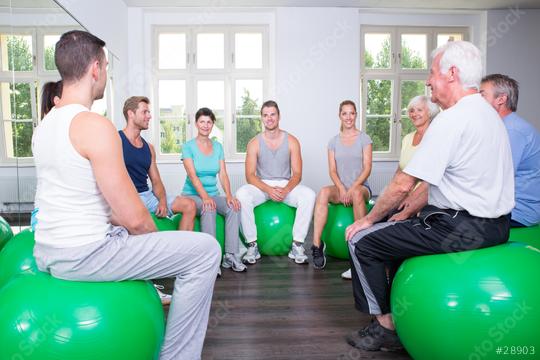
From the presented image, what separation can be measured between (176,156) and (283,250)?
3.38 m

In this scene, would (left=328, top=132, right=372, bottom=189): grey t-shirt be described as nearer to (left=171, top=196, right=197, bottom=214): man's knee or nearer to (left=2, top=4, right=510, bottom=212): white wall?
(left=171, top=196, right=197, bottom=214): man's knee

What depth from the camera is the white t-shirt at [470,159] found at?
165 centimetres

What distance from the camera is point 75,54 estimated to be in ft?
4.68

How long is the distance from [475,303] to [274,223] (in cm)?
208

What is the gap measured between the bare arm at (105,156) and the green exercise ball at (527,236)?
1730 millimetres

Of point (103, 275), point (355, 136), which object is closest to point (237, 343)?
point (103, 275)

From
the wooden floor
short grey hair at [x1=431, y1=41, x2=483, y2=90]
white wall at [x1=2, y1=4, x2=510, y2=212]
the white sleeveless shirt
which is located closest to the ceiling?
white wall at [x1=2, y1=4, x2=510, y2=212]

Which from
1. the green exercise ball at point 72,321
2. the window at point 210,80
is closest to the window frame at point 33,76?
the green exercise ball at point 72,321

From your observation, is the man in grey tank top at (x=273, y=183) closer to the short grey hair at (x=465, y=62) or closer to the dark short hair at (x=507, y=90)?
the dark short hair at (x=507, y=90)

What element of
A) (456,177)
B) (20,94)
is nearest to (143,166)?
(20,94)

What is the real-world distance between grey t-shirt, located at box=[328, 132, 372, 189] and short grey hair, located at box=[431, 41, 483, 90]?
1.84 meters

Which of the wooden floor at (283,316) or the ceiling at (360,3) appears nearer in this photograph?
the wooden floor at (283,316)

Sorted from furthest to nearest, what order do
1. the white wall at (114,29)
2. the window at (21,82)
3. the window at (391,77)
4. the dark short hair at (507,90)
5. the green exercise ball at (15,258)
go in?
the window at (391,77)
the white wall at (114,29)
the window at (21,82)
the dark short hair at (507,90)
the green exercise ball at (15,258)

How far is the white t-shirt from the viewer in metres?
1.65
